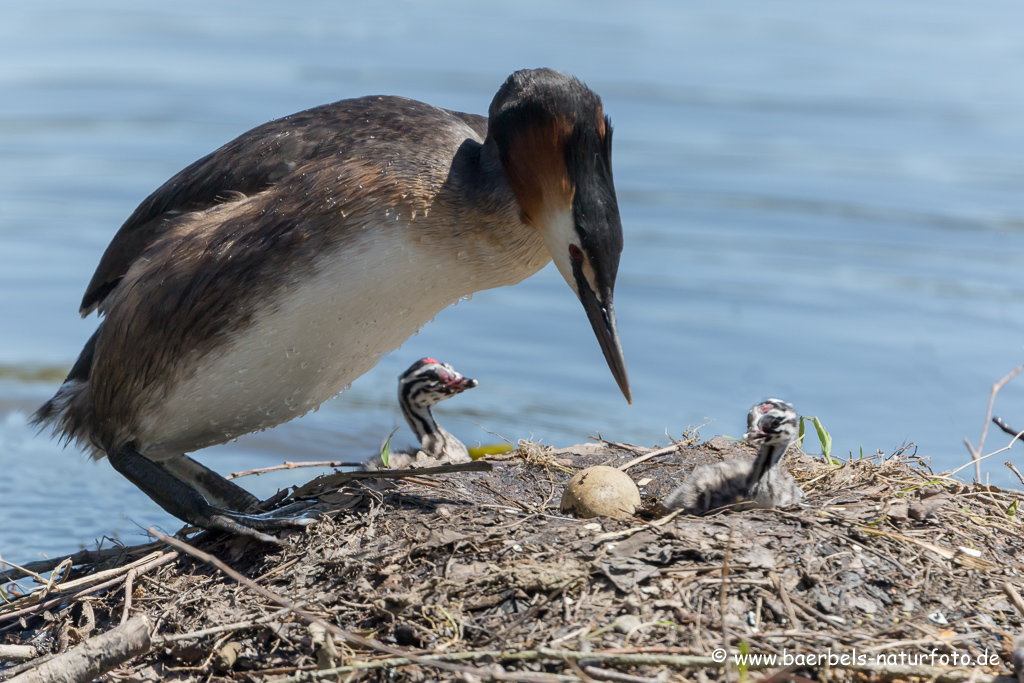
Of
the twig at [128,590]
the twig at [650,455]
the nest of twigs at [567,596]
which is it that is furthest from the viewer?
the twig at [650,455]

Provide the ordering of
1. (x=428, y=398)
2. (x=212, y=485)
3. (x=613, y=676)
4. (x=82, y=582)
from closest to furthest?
(x=613, y=676) < (x=82, y=582) < (x=212, y=485) < (x=428, y=398)

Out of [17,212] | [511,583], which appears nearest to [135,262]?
[511,583]

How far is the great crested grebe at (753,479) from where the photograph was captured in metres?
4.79

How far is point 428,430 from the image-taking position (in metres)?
6.22

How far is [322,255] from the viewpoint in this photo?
4.72 metres

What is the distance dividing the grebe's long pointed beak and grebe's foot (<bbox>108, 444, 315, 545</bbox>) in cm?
138

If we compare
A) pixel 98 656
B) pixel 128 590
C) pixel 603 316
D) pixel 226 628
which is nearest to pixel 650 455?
pixel 603 316

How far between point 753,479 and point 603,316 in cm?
Answer: 92

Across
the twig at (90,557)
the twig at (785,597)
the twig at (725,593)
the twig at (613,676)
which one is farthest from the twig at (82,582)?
the twig at (785,597)

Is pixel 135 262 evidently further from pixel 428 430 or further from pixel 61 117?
pixel 61 117

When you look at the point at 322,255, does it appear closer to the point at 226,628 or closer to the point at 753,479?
the point at 226,628

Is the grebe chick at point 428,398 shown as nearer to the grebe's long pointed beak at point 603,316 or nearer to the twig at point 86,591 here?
the grebe's long pointed beak at point 603,316

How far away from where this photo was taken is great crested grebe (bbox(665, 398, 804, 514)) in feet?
15.7

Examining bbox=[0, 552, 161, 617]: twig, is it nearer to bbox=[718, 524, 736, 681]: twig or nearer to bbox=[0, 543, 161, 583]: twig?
bbox=[0, 543, 161, 583]: twig
